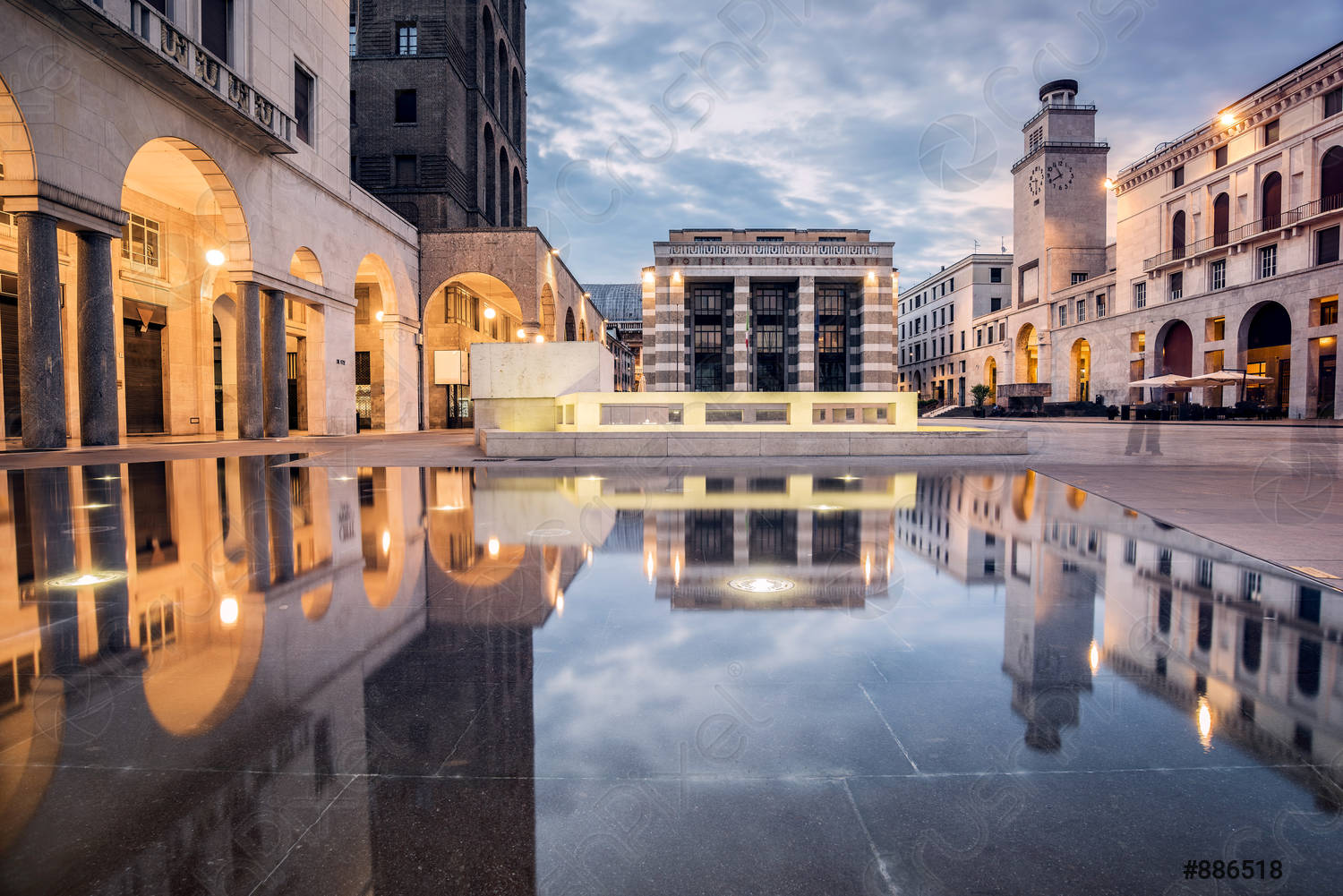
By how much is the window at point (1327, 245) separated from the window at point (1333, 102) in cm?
704

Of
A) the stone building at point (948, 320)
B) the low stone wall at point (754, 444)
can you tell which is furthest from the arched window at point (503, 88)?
the stone building at point (948, 320)

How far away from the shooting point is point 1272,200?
Answer: 4575 centimetres

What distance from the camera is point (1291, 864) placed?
2020 mm

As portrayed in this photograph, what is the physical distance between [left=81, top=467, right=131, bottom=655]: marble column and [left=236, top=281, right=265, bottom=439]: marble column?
13698 mm

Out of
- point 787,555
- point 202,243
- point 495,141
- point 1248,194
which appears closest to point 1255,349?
point 1248,194

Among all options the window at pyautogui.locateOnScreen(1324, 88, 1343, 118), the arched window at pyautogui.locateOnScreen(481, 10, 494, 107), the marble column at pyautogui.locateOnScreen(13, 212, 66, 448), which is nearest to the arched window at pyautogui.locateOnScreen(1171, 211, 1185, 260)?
the window at pyautogui.locateOnScreen(1324, 88, 1343, 118)

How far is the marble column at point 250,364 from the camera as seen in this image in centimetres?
2367

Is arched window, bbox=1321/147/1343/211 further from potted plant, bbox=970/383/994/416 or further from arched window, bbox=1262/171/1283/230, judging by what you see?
potted plant, bbox=970/383/994/416

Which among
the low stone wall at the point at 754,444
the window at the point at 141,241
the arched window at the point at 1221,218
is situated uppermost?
the arched window at the point at 1221,218

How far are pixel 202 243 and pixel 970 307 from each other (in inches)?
3345

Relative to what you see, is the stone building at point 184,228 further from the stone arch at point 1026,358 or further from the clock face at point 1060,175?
the stone arch at point 1026,358

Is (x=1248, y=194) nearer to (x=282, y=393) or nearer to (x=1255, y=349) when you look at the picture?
(x=1255, y=349)

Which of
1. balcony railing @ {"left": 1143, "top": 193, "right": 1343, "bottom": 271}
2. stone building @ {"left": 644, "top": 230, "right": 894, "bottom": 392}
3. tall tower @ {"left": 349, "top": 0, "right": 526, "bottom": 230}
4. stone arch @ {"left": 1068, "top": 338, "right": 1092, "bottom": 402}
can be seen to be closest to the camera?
tall tower @ {"left": 349, "top": 0, "right": 526, "bottom": 230}

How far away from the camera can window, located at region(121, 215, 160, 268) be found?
25.4m
